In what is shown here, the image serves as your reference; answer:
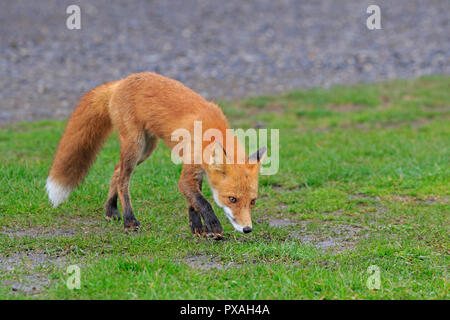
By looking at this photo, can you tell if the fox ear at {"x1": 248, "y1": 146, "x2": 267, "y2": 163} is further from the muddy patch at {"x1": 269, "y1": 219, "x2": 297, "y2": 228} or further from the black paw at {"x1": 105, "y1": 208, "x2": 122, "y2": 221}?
the black paw at {"x1": 105, "y1": 208, "x2": 122, "y2": 221}

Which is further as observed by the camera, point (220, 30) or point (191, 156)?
point (220, 30)

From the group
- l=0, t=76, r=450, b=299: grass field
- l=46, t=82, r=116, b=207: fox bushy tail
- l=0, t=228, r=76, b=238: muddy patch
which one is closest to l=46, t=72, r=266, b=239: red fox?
l=46, t=82, r=116, b=207: fox bushy tail

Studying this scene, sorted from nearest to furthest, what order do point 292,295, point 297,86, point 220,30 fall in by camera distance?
1. point 292,295
2. point 297,86
3. point 220,30

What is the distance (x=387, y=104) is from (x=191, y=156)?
7029 mm

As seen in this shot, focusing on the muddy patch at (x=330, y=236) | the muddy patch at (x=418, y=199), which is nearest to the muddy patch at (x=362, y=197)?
the muddy patch at (x=418, y=199)

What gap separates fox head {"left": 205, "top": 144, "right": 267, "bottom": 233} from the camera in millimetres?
5129

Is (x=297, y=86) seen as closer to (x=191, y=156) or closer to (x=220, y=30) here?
(x=220, y=30)

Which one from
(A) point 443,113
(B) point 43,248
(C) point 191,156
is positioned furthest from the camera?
(A) point 443,113

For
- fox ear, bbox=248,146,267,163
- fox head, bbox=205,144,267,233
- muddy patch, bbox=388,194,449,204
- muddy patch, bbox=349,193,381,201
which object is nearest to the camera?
fox head, bbox=205,144,267,233

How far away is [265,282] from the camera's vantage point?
4.48m

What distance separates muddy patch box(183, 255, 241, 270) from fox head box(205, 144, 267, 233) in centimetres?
34

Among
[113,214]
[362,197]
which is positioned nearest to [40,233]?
[113,214]

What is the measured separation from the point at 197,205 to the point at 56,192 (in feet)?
5.62

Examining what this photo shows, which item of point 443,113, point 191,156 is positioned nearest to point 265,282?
point 191,156
